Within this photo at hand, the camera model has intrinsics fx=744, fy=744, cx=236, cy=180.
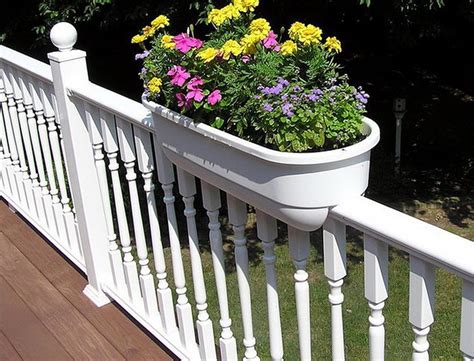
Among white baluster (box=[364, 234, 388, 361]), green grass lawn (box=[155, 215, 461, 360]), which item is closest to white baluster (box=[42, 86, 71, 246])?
green grass lawn (box=[155, 215, 461, 360])

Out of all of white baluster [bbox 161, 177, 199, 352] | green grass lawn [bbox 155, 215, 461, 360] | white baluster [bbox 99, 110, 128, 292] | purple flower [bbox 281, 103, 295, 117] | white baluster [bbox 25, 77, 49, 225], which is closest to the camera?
purple flower [bbox 281, 103, 295, 117]

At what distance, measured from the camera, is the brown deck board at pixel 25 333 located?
271 centimetres

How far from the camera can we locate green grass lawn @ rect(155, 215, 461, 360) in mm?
3664

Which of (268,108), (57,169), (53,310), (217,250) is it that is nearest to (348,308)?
(53,310)

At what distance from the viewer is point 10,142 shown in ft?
11.7

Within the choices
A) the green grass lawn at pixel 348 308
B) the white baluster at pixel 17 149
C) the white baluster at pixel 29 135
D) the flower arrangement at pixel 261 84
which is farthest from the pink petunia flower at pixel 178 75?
the green grass lawn at pixel 348 308

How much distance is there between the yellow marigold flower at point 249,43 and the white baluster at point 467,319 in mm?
751

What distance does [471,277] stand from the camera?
133cm

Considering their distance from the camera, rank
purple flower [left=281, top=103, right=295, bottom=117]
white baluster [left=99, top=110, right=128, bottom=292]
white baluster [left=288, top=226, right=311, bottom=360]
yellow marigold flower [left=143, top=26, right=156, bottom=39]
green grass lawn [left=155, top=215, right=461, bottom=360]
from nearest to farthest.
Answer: purple flower [left=281, top=103, right=295, bottom=117]
white baluster [left=288, top=226, right=311, bottom=360]
yellow marigold flower [left=143, top=26, right=156, bottom=39]
white baluster [left=99, top=110, right=128, bottom=292]
green grass lawn [left=155, top=215, right=461, bottom=360]

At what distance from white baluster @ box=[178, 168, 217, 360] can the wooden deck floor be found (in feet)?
1.07

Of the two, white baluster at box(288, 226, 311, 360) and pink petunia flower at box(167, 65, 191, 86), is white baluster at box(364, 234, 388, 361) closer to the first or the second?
white baluster at box(288, 226, 311, 360)

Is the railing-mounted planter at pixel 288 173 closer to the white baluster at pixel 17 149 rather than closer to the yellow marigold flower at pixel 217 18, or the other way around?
the yellow marigold flower at pixel 217 18

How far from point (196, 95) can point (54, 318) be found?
1490 mm

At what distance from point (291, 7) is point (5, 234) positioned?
7.85 feet
